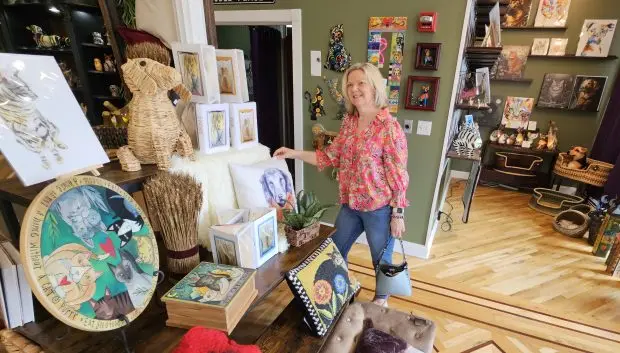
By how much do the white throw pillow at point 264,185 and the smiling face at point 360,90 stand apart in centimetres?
48

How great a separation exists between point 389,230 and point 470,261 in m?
1.36

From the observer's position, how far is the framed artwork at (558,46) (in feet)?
11.9

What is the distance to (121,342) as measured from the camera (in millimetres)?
821

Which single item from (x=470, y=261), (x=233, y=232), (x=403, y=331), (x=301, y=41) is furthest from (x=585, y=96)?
(x=233, y=232)

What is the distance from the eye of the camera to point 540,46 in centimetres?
371

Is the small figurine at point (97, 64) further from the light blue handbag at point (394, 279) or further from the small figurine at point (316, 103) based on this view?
the light blue handbag at point (394, 279)

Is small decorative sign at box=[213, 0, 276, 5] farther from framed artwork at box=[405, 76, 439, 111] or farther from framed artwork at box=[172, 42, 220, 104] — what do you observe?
framed artwork at box=[172, 42, 220, 104]

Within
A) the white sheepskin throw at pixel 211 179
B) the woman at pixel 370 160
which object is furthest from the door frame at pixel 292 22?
the white sheepskin throw at pixel 211 179

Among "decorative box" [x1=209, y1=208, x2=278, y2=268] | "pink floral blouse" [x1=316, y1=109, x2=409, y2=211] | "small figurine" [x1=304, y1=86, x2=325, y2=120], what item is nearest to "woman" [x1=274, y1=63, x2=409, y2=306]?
"pink floral blouse" [x1=316, y1=109, x2=409, y2=211]

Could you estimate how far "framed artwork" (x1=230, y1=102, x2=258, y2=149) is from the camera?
1.24 m

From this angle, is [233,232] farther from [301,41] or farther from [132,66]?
[301,41]

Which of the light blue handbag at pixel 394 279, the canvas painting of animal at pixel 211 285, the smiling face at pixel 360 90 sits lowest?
the light blue handbag at pixel 394 279

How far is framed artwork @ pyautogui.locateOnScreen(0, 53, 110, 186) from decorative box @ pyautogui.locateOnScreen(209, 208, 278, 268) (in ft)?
1.37

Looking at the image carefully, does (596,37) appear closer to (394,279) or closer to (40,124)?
(394,279)
